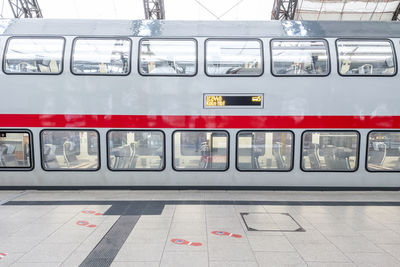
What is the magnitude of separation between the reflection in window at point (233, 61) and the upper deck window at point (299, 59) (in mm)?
397

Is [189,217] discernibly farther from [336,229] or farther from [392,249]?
[392,249]

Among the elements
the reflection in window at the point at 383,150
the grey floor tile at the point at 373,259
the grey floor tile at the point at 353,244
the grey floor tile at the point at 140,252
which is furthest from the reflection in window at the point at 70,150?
the reflection in window at the point at 383,150

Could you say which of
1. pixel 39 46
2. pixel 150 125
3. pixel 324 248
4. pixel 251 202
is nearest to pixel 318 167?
pixel 251 202

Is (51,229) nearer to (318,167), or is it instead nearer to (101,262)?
(101,262)

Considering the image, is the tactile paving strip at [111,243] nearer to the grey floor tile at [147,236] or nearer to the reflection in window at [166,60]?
the grey floor tile at [147,236]

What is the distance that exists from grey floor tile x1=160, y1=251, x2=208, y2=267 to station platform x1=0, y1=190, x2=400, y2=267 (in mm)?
14

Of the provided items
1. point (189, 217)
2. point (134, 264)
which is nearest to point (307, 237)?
point (189, 217)

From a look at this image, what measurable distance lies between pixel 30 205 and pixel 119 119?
2.65 meters

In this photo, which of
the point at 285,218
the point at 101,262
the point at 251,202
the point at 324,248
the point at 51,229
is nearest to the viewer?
the point at 101,262

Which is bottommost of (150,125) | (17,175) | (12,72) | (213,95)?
(17,175)

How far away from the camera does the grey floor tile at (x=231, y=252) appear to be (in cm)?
341

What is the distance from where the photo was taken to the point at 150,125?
5.99m

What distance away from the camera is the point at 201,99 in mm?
5949

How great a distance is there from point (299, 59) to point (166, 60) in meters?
3.17
